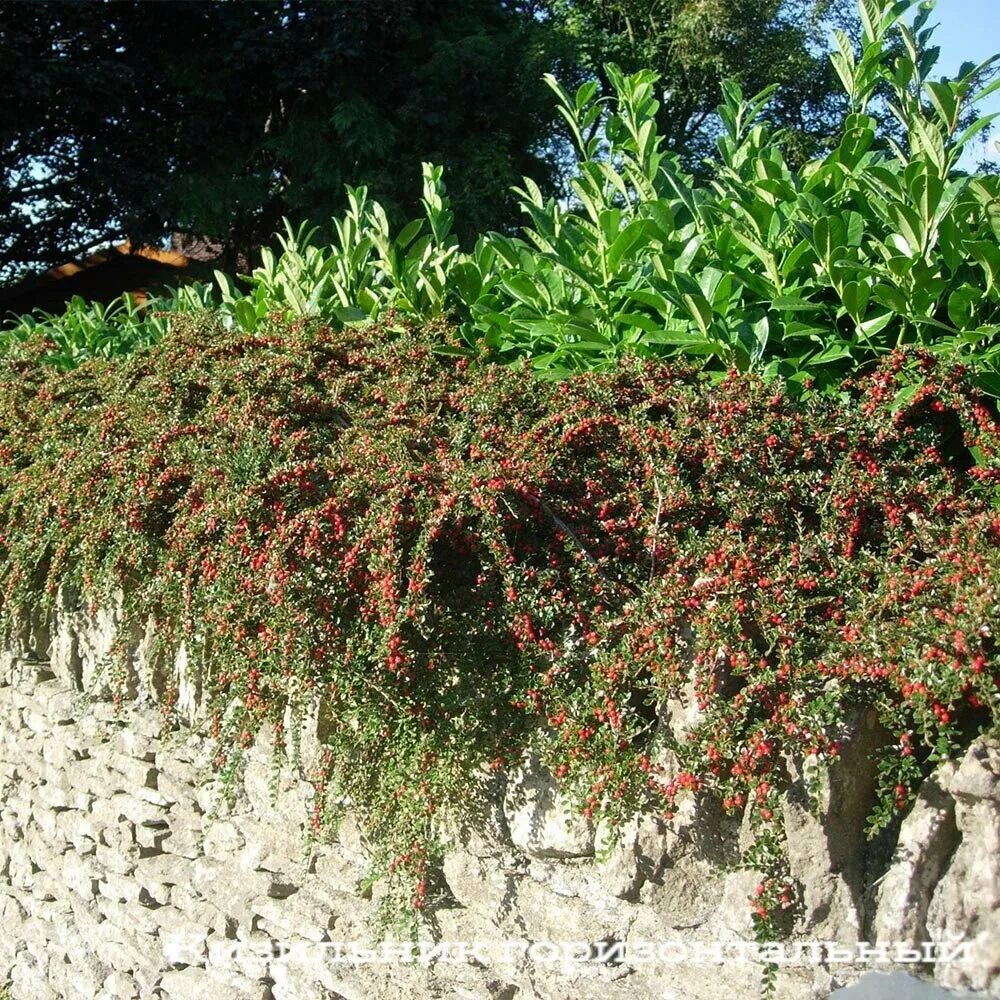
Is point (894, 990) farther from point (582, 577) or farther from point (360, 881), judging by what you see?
point (360, 881)

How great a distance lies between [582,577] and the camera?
2.41 metres

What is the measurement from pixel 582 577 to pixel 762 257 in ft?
3.66

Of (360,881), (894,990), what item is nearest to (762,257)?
(894,990)

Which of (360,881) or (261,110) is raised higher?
(261,110)

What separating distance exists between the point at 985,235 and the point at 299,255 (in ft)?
9.04

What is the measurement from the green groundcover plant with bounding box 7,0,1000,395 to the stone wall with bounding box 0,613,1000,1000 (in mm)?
1167

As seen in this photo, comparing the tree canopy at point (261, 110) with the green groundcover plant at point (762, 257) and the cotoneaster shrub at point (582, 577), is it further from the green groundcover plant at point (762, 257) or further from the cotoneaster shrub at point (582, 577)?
the cotoneaster shrub at point (582, 577)

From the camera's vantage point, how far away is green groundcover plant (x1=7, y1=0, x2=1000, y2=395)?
8.70 feet

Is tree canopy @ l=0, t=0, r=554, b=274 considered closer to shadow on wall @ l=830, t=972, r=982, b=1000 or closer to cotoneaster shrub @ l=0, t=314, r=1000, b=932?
cotoneaster shrub @ l=0, t=314, r=1000, b=932

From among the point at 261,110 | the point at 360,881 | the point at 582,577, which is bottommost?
the point at 360,881

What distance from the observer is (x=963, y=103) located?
2738 mm

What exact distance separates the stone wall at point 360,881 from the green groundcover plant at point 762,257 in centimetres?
117

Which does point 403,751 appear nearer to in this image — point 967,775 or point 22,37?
point 967,775

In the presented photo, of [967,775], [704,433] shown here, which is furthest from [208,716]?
[967,775]
